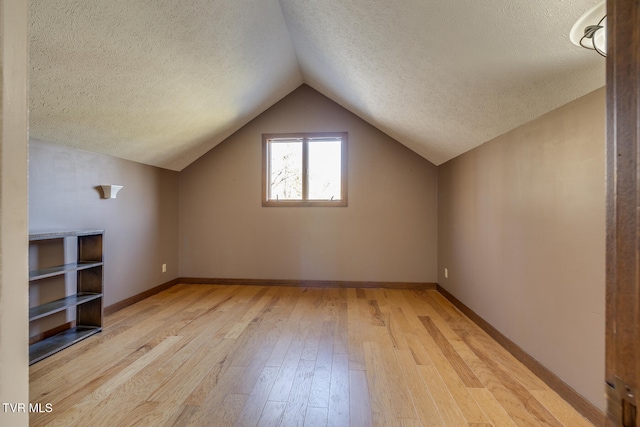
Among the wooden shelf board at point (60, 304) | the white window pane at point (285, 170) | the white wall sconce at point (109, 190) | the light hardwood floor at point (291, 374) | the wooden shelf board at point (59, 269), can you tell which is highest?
the white window pane at point (285, 170)

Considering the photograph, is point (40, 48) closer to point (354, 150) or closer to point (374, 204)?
point (354, 150)

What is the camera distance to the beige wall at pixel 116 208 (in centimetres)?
Result: 223

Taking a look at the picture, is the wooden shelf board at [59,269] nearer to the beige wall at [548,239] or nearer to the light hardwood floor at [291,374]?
the light hardwood floor at [291,374]

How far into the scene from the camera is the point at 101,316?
95.7 inches

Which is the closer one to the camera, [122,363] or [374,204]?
[122,363]

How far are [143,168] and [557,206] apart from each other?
3940mm

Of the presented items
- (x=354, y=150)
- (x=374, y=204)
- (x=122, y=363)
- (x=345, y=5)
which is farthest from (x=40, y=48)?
(x=374, y=204)

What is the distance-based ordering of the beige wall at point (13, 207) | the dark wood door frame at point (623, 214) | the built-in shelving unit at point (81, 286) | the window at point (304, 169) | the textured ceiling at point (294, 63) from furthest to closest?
the window at point (304, 169) → the built-in shelving unit at point (81, 286) → the textured ceiling at point (294, 63) → the beige wall at point (13, 207) → the dark wood door frame at point (623, 214)

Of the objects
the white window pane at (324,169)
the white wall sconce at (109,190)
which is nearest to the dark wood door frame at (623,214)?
the white wall sconce at (109,190)

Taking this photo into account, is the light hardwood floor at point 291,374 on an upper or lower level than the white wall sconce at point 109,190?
lower

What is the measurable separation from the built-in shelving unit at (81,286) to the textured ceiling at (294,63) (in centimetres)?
84

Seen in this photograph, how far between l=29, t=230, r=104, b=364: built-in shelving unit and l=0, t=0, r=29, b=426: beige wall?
2075 mm

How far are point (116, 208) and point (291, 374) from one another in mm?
2536

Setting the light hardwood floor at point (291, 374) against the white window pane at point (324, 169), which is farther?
the white window pane at point (324, 169)
